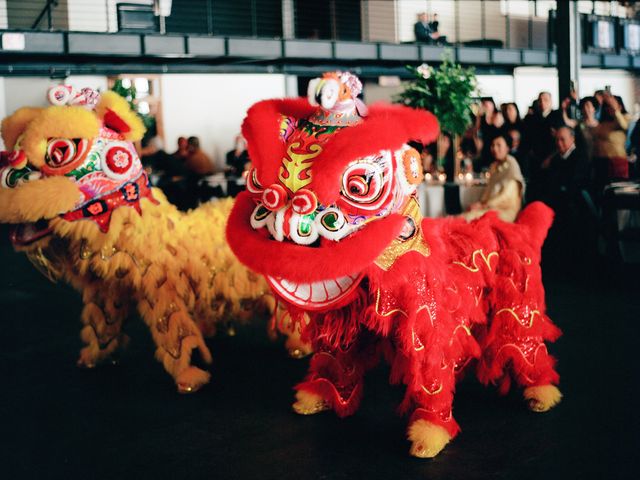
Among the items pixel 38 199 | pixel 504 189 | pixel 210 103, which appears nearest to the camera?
pixel 38 199

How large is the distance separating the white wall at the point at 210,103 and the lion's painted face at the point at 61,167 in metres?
9.14

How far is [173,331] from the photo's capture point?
3.23 metres

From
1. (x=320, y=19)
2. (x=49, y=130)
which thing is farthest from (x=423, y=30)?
(x=49, y=130)

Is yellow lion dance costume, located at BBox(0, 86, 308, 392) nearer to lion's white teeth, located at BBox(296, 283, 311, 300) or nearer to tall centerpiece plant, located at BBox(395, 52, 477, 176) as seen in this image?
lion's white teeth, located at BBox(296, 283, 311, 300)

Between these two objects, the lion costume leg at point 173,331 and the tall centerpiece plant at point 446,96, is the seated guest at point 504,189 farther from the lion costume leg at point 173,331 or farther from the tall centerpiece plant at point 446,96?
the lion costume leg at point 173,331

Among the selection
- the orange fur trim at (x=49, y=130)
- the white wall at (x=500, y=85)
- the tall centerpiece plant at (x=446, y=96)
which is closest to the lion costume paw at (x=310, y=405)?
the orange fur trim at (x=49, y=130)

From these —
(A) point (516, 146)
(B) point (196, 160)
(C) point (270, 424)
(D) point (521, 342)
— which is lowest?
(C) point (270, 424)

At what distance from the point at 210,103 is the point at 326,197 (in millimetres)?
10575

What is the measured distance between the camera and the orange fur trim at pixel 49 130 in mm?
3076

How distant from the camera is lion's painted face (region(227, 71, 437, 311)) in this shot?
2.31m

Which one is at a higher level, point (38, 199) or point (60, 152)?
point (60, 152)

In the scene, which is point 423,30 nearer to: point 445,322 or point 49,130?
point 49,130

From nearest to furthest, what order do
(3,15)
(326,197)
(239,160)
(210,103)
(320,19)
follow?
(326,197)
(239,160)
(3,15)
(210,103)
(320,19)

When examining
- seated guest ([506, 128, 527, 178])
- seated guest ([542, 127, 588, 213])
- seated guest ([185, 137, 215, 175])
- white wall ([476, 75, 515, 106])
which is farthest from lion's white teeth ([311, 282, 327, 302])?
white wall ([476, 75, 515, 106])
